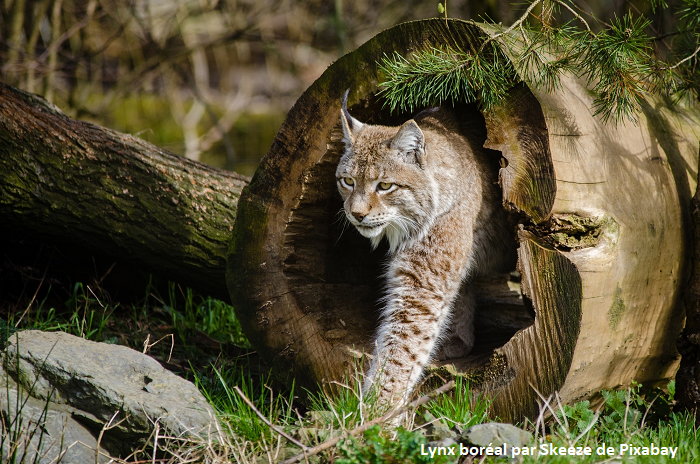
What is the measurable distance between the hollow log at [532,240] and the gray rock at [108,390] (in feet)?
1.81

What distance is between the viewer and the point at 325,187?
3256mm

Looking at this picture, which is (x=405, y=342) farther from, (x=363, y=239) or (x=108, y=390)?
(x=108, y=390)

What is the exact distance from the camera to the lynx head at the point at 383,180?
A: 3045mm

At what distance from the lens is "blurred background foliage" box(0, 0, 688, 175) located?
18.4ft

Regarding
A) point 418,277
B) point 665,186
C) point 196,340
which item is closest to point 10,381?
point 196,340

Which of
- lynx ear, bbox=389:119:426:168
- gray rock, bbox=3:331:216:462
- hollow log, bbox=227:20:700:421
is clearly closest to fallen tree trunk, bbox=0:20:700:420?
hollow log, bbox=227:20:700:421

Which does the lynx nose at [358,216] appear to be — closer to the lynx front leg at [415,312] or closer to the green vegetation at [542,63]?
the lynx front leg at [415,312]

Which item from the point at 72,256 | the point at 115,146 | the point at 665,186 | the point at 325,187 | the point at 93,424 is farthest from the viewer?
the point at 72,256

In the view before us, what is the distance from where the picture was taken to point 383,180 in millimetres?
3102

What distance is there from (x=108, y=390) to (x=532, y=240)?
1898mm

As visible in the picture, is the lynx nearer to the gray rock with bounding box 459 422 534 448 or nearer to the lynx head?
the lynx head

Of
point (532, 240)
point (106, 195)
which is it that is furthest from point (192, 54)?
point (532, 240)

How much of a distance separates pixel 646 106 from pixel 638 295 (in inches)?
39.6

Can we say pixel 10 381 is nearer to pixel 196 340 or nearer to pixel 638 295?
pixel 196 340
